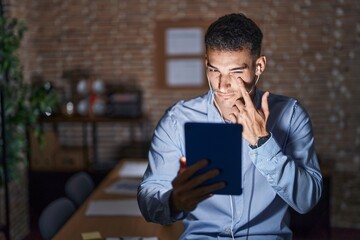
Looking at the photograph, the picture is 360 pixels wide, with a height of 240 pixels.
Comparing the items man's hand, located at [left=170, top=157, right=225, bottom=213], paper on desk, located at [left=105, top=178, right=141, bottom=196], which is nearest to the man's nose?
man's hand, located at [left=170, top=157, right=225, bottom=213]

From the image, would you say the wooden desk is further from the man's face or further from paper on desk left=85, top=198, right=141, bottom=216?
the man's face

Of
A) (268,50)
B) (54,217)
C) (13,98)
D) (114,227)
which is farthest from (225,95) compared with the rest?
(268,50)

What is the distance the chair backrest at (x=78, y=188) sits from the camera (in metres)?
3.54

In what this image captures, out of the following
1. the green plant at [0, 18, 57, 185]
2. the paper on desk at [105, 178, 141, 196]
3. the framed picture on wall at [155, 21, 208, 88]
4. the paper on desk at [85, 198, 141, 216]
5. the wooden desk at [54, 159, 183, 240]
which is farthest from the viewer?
the framed picture on wall at [155, 21, 208, 88]

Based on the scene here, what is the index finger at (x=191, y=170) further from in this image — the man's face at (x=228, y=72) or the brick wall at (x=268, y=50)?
the brick wall at (x=268, y=50)

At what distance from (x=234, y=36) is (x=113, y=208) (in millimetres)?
1967

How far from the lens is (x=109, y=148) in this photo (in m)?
5.65

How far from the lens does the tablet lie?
4.69ft

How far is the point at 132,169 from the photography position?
14.4 feet

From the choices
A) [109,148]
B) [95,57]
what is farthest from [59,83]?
A: [109,148]

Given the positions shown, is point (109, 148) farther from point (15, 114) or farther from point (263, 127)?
point (263, 127)

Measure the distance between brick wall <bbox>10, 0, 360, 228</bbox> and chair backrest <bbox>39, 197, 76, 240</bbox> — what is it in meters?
2.49

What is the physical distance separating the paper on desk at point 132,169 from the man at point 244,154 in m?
2.46

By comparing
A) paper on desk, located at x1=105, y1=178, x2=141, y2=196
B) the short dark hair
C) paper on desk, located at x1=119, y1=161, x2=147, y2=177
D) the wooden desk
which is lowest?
paper on desk, located at x1=119, y1=161, x2=147, y2=177
